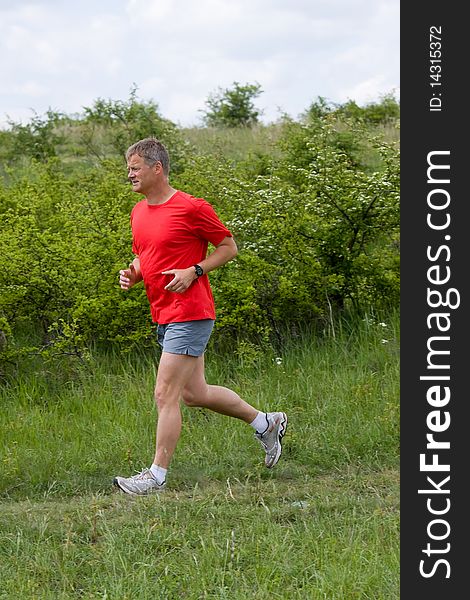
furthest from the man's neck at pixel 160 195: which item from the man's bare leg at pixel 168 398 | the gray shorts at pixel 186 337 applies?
the man's bare leg at pixel 168 398

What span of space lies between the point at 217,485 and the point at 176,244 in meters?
1.48

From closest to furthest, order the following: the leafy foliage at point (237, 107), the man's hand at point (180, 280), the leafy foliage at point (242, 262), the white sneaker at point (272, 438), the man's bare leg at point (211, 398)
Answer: the man's hand at point (180, 280)
the man's bare leg at point (211, 398)
the white sneaker at point (272, 438)
the leafy foliage at point (242, 262)
the leafy foliage at point (237, 107)

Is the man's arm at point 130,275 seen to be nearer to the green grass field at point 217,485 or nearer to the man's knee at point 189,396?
the man's knee at point 189,396

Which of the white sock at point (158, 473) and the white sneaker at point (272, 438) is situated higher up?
the white sneaker at point (272, 438)

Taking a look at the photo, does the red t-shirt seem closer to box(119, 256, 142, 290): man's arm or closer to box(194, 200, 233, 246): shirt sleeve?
box(194, 200, 233, 246): shirt sleeve

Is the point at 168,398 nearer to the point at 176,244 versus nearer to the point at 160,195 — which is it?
the point at 176,244

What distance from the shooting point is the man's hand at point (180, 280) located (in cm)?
568

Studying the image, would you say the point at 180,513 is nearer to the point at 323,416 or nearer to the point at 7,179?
the point at 323,416

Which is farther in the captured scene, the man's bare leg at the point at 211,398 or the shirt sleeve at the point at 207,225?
the man's bare leg at the point at 211,398

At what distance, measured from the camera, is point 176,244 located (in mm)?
5793

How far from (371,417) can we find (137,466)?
5.47 ft

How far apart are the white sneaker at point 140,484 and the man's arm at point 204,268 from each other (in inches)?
43.3

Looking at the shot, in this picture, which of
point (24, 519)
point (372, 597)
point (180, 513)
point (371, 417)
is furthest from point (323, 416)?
point (372, 597)

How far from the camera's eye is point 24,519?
544 cm
